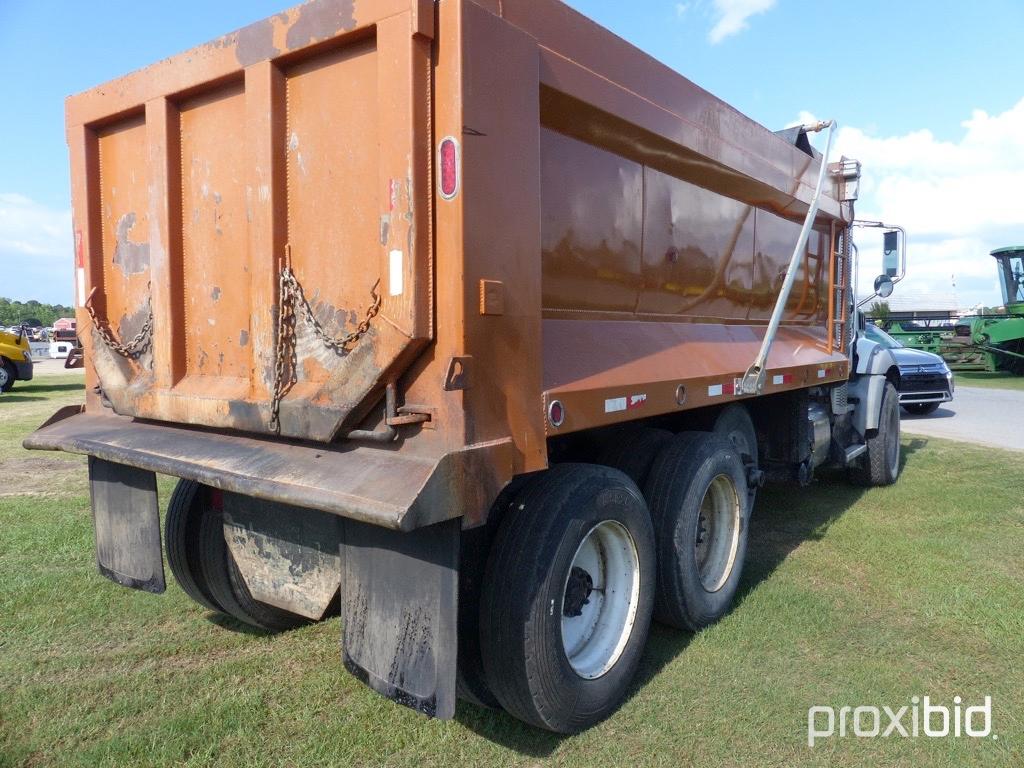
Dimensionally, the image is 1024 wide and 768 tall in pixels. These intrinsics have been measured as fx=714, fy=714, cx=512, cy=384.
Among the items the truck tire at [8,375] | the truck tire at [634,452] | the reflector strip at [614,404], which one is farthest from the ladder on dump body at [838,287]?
the truck tire at [8,375]

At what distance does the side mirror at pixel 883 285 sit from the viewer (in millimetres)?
6930

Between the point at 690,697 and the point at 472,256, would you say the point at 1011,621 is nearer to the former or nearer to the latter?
the point at 690,697

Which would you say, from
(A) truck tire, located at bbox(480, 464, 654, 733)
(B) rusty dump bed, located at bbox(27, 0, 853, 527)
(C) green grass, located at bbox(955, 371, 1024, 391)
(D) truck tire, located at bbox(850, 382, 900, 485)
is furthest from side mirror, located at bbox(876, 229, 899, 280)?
(C) green grass, located at bbox(955, 371, 1024, 391)

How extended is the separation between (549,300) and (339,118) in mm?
1064

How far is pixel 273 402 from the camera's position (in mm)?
2678

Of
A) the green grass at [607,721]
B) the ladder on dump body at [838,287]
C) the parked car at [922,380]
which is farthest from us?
the parked car at [922,380]

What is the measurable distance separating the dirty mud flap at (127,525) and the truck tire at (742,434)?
3.14m

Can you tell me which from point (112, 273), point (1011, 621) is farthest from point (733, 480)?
point (112, 273)

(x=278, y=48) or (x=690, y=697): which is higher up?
(x=278, y=48)

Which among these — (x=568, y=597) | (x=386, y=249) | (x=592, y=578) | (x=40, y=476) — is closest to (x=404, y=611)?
(x=568, y=597)

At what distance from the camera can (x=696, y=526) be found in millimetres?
3713

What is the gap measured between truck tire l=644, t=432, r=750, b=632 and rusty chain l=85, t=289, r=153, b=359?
2.53 meters

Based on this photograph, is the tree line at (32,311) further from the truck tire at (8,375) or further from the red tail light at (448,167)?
the red tail light at (448,167)

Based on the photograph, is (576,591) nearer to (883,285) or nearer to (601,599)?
(601,599)
